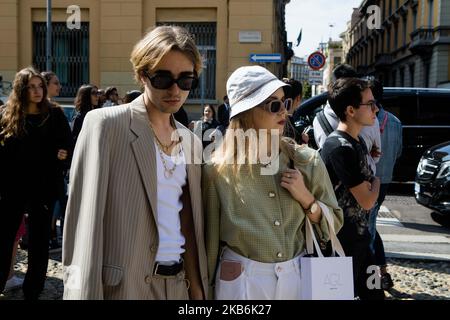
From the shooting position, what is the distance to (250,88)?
2.25 m

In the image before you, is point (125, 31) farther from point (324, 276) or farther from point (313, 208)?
point (324, 276)

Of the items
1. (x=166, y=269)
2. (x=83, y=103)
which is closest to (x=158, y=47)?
(x=166, y=269)

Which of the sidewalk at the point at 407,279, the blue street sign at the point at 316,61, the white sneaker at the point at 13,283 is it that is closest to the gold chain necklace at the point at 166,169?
the sidewalk at the point at 407,279

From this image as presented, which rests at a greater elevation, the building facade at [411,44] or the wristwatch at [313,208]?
the building facade at [411,44]

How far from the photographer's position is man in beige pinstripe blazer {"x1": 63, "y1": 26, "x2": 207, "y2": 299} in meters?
1.74

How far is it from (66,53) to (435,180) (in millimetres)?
12695

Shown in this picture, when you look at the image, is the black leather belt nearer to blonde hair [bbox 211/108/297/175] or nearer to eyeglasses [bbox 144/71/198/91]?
blonde hair [bbox 211/108/297/175]

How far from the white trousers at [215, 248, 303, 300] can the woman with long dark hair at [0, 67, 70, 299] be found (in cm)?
235

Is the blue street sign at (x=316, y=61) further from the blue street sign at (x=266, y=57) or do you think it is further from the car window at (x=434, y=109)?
the car window at (x=434, y=109)

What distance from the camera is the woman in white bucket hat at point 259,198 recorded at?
210 cm

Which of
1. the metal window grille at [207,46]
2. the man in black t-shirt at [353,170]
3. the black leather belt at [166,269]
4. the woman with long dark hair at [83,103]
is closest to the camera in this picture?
the black leather belt at [166,269]

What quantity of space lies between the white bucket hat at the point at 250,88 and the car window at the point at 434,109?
8124mm

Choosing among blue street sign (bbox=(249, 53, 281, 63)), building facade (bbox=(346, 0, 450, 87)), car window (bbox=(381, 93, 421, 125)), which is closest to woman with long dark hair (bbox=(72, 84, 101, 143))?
car window (bbox=(381, 93, 421, 125))
